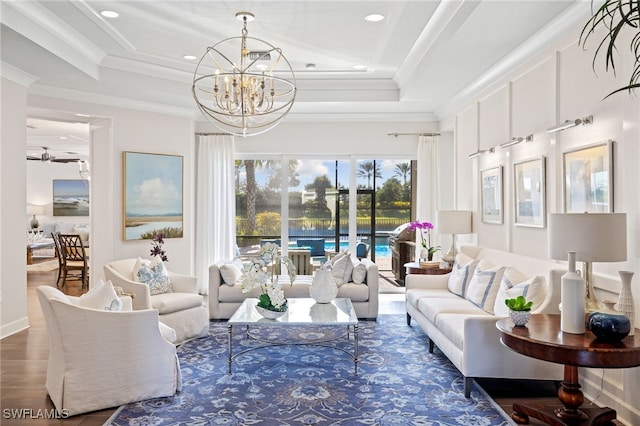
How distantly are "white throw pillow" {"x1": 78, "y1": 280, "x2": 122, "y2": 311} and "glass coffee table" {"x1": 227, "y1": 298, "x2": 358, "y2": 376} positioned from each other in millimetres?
963

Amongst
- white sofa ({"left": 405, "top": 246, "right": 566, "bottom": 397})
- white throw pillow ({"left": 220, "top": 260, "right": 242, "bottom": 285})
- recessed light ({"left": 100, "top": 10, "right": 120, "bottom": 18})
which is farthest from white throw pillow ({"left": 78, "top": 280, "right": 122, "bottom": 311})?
white sofa ({"left": 405, "top": 246, "right": 566, "bottom": 397})

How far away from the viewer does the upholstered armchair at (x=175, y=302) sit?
4.51m

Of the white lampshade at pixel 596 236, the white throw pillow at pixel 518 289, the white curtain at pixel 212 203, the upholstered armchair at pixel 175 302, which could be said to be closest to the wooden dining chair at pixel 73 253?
the white curtain at pixel 212 203

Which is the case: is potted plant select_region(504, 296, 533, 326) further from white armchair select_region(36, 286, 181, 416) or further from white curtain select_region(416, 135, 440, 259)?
white curtain select_region(416, 135, 440, 259)

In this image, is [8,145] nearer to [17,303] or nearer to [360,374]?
[17,303]

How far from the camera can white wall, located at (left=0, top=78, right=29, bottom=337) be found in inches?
191

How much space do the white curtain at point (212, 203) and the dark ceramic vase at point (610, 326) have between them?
571cm

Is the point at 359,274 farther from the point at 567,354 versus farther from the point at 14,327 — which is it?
the point at 14,327

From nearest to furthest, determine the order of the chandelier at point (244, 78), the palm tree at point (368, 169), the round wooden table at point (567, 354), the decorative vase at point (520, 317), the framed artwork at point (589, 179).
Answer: the round wooden table at point (567, 354) < the decorative vase at point (520, 317) < the framed artwork at point (589, 179) < the chandelier at point (244, 78) < the palm tree at point (368, 169)

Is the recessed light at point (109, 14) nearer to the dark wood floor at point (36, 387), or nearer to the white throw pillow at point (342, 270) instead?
the dark wood floor at point (36, 387)

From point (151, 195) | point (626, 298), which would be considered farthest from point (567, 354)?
point (151, 195)

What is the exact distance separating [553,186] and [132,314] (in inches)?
139

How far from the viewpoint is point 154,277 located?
16.2ft

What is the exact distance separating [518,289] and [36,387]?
3807 mm
